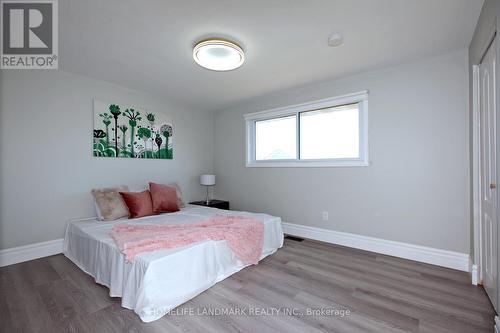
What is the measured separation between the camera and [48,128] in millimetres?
2926

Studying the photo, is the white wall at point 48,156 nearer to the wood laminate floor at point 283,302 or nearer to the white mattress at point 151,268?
the white mattress at point 151,268

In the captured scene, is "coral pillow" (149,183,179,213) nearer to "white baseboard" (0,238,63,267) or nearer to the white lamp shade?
the white lamp shade

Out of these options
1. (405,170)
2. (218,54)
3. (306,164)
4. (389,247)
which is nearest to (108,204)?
(218,54)

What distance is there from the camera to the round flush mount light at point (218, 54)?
7.25 ft

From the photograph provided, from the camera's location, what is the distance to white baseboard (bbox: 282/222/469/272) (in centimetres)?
249

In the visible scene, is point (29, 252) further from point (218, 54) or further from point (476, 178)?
point (476, 178)

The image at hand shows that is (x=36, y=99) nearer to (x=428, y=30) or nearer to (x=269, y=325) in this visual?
(x=269, y=325)

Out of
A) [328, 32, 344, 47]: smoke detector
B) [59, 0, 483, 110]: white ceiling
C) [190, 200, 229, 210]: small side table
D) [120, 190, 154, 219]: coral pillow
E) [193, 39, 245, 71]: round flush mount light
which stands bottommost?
[190, 200, 229, 210]: small side table

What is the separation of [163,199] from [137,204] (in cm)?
37

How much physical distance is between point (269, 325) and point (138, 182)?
3129 millimetres

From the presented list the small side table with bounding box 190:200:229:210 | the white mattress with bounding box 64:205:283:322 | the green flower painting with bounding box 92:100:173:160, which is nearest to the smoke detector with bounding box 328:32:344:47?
the white mattress with bounding box 64:205:283:322

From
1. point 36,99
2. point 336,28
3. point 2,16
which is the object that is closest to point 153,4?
point 2,16

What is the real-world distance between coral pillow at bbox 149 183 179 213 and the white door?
11.5ft

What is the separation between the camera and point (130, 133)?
369 cm
